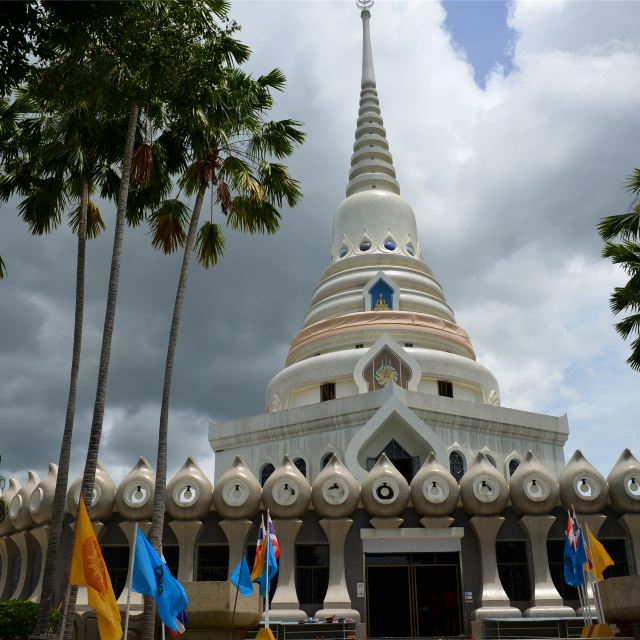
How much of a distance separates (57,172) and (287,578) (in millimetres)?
14257

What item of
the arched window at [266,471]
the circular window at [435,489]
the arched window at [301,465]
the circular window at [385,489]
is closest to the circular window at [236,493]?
the circular window at [385,489]

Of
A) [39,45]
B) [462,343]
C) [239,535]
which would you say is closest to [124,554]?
[239,535]

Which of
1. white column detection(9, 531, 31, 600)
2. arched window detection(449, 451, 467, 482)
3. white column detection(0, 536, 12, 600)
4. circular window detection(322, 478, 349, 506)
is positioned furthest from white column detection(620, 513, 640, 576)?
white column detection(0, 536, 12, 600)

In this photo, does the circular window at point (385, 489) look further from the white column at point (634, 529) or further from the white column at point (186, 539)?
the white column at point (634, 529)

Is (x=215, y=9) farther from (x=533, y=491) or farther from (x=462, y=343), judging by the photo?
(x=462, y=343)

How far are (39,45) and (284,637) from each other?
17.3 meters

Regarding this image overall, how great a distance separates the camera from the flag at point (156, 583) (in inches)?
535

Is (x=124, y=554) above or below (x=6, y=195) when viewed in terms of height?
below

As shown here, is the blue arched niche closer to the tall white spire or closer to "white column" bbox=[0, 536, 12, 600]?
the tall white spire

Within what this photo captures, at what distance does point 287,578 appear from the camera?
24141mm

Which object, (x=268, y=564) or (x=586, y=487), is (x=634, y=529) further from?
(x=268, y=564)

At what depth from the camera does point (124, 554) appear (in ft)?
81.7

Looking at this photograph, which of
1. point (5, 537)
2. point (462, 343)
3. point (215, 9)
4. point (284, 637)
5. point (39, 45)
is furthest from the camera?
point (462, 343)

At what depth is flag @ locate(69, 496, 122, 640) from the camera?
12.1 metres
